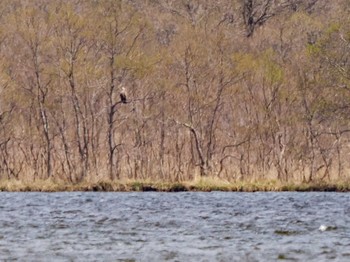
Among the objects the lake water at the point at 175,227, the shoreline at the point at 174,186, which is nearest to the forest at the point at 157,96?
the shoreline at the point at 174,186

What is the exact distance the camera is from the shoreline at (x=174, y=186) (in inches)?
1859

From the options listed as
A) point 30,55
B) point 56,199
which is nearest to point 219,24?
point 30,55

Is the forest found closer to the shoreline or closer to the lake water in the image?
the shoreline

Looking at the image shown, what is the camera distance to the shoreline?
47219 mm

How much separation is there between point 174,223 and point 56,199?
13113 mm

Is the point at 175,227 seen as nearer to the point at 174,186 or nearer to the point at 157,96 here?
the point at 174,186

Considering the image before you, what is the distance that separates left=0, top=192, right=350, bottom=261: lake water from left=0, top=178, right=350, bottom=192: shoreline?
1931mm

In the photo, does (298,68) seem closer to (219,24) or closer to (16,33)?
(219,24)

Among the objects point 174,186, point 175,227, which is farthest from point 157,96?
point 175,227

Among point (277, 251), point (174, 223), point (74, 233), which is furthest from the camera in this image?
point (174, 223)

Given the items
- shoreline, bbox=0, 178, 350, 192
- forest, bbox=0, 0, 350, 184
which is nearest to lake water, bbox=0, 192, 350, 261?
shoreline, bbox=0, 178, 350, 192

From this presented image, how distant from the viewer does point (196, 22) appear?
207 ft

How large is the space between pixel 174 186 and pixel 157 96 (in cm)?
1138

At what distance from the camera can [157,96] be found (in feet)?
193
